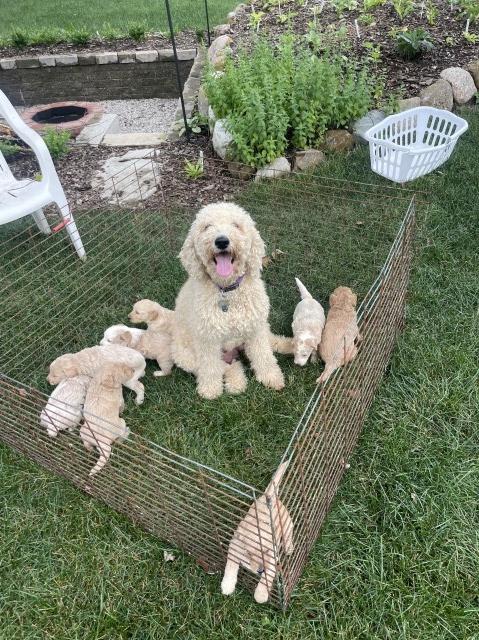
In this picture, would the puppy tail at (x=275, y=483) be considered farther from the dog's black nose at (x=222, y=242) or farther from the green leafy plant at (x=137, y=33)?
the green leafy plant at (x=137, y=33)

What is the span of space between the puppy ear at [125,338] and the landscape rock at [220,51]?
380cm

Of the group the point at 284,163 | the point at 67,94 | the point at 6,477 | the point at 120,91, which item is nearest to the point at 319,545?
the point at 6,477

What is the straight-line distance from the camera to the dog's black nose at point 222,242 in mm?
2338

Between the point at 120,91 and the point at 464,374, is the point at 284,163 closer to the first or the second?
the point at 464,374

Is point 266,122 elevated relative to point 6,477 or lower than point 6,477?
elevated

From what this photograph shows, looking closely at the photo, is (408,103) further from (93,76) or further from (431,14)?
(93,76)

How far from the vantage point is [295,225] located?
4.00 meters

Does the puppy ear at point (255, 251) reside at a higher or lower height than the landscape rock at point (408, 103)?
higher

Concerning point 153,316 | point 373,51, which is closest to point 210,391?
point 153,316

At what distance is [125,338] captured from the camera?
9.80 feet

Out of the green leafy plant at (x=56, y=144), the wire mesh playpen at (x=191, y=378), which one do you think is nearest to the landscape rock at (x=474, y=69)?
the wire mesh playpen at (x=191, y=378)

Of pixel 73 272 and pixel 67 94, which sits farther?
pixel 67 94

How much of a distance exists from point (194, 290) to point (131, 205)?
2229 mm

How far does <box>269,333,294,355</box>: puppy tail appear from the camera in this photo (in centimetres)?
303
